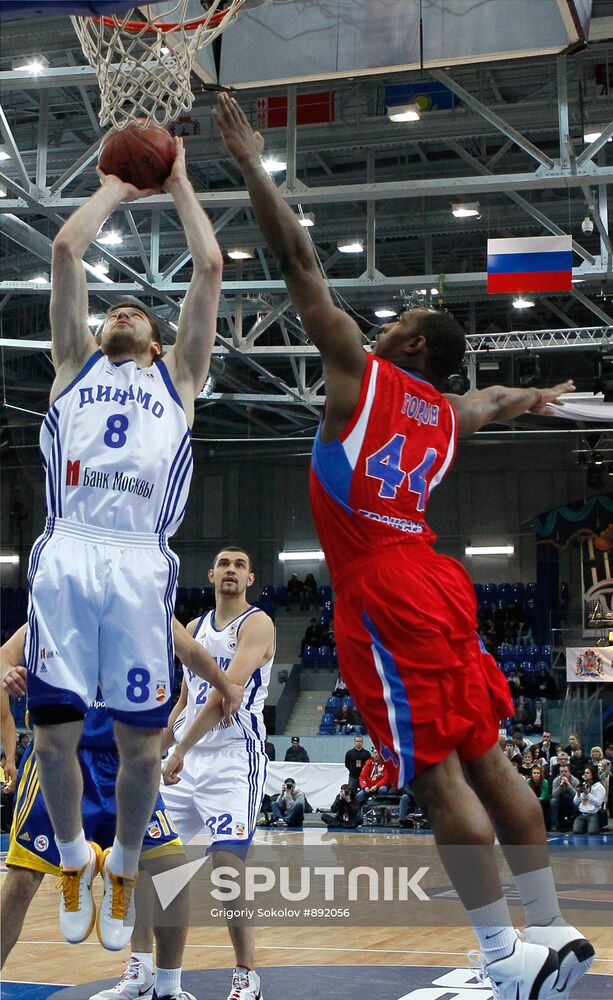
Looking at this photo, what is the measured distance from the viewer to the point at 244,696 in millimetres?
5980

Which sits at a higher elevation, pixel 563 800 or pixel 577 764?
pixel 577 764

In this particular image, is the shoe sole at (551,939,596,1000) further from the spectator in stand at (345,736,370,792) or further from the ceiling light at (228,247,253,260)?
the ceiling light at (228,247,253,260)

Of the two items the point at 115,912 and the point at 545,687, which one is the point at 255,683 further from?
the point at 545,687

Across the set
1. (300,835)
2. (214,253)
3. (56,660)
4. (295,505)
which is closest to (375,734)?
(56,660)

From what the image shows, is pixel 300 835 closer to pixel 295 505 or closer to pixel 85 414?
pixel 85 414

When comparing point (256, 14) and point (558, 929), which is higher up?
point (256, 14)

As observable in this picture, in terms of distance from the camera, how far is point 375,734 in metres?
3.42

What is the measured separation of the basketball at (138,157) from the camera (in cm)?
396

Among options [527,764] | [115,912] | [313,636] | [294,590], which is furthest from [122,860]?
[294,590]

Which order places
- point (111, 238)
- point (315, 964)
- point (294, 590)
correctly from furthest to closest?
point (294, 590), point (111, 238), point (315, 964)

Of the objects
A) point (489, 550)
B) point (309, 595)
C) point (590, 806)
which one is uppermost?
point (489, 550)

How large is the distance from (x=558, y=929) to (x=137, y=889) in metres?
2.34

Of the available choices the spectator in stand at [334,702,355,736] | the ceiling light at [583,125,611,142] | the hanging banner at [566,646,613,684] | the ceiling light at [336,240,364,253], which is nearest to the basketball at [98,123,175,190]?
the ceiling light at [583,125,611,142]

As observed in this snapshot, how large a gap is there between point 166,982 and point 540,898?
2.12 m
